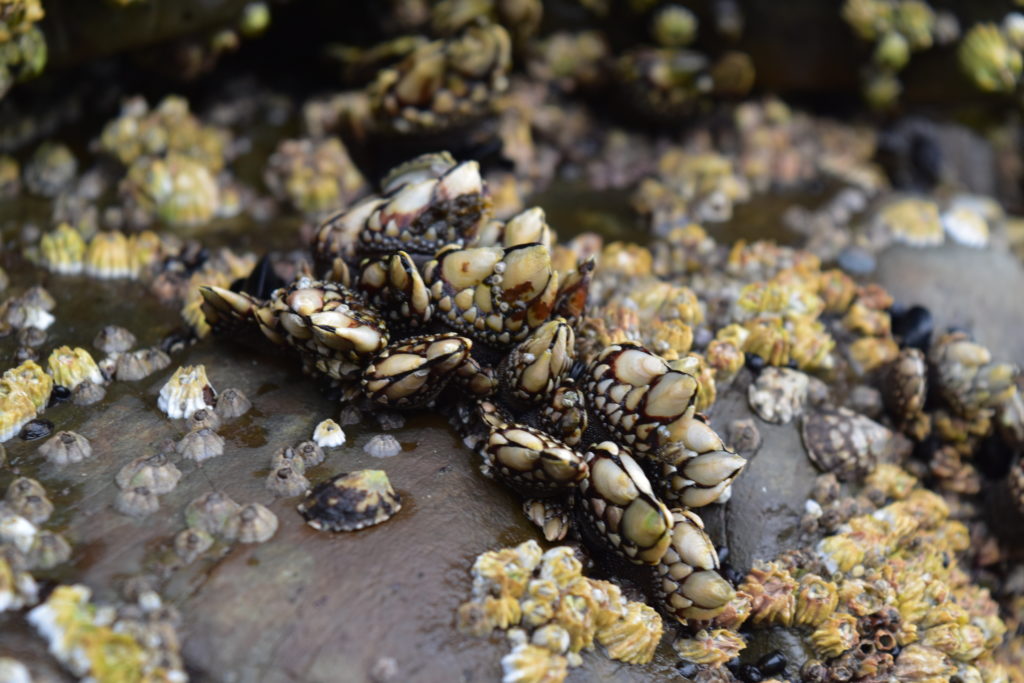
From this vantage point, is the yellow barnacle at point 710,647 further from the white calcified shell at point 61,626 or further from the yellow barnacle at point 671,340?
the white calcified shell at point 61,626

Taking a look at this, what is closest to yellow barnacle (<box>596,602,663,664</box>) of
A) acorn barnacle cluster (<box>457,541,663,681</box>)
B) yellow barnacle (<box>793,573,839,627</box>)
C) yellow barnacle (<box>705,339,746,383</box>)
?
acorn barnacle cluster (<box>457,541,663,681</box>)

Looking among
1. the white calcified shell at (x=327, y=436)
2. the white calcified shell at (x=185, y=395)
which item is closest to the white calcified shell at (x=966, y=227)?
the white calcified shell at (x=327, y=436)

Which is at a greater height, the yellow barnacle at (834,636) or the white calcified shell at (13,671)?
the white calcified shell at (13,671)

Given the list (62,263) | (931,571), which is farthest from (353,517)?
(931,571)

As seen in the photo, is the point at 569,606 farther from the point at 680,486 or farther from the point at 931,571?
the point at 931,571

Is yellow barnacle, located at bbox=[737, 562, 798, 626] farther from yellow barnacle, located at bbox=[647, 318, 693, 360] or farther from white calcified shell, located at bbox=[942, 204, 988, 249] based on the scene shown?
white calcified shell, located at bbox=[942, 204, 988, 249]

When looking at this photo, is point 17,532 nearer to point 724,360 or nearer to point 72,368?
point 72,368
